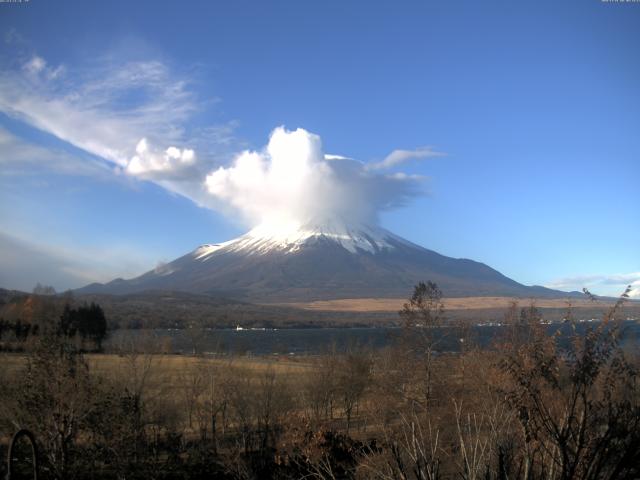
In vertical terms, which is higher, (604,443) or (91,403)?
(604,443)

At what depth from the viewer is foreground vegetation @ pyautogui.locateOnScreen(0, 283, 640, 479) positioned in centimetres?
639

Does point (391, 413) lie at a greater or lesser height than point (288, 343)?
greater

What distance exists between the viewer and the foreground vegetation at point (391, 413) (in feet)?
21.0

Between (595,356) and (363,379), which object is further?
(363,379)


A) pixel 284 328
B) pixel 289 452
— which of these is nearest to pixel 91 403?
pixel 289 452

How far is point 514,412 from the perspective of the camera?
281 inches

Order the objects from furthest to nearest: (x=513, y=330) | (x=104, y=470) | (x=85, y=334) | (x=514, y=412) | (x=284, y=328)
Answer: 1. (x=284, y=328)
2. (x=85, y=334)
3. (x=513, y=330)
4. (x=104, y=470)
5. (x=514, y=412)

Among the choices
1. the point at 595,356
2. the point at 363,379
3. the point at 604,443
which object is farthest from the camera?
the point at 363,379

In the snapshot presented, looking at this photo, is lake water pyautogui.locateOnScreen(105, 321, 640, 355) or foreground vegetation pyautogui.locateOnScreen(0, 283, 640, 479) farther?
lake water pyautogui.locateOnScreen(105, 321, 640, 355)

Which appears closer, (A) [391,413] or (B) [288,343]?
(A) [391,413]

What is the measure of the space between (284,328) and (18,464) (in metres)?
171

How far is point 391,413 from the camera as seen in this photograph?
2559 cm

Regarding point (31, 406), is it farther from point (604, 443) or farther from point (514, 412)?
point (604, 443)

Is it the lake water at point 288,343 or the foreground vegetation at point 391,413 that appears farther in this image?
the lake water at point 288,343
